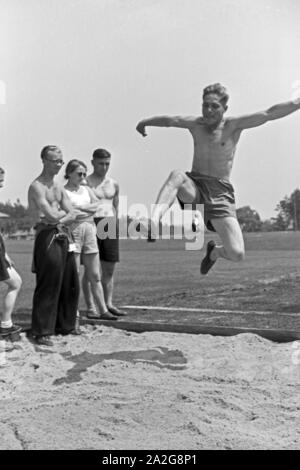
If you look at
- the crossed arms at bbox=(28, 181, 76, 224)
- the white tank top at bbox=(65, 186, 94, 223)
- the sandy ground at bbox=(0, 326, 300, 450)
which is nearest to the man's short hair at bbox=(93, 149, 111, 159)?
the white tank top at bbox=(65, 186, 94, 223)

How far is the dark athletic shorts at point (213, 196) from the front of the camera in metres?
3.86

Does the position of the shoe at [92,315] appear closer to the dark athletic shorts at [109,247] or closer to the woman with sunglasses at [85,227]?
the woman with sunglasses at [85,227]

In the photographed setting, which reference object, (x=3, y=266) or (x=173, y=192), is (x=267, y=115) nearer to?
(x=173, y=192)

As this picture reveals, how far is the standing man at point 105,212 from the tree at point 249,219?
0.98 m

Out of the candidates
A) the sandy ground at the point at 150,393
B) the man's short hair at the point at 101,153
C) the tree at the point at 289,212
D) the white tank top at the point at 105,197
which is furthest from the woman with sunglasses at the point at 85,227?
the tree at the point at 289,212

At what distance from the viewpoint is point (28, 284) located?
617 centimetres

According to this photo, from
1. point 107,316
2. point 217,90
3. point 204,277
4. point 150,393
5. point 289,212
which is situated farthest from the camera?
point 204,277

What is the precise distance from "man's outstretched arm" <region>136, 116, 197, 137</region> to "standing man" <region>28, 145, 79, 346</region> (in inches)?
22.6

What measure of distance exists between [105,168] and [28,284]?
1.90 meters

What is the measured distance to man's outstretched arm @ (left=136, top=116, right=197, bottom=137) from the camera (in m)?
3.85

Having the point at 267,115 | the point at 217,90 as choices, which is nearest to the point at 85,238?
the point at 217,90

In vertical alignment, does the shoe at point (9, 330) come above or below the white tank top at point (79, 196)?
below

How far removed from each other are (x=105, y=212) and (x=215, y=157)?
3.88 ft

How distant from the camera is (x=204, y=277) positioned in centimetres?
594
